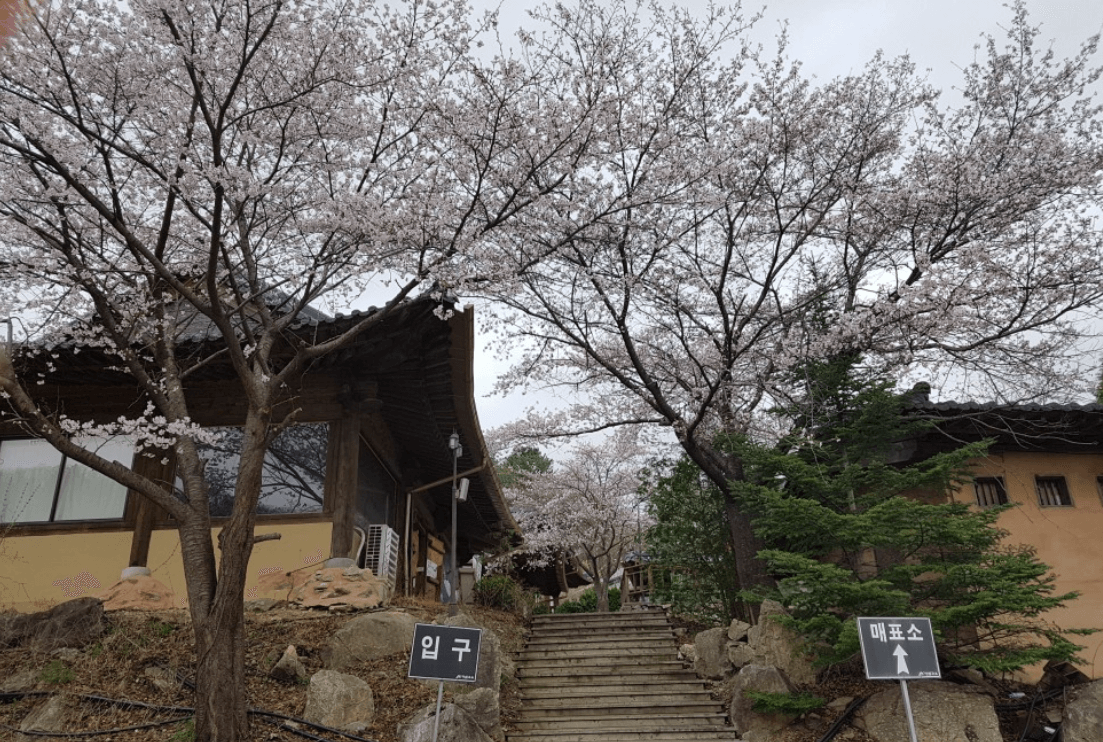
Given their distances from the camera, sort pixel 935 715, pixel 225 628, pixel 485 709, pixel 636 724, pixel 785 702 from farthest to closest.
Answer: pixel 636 724, pixel 485 709, pixel 785 702, pixel 935 715, pixel 225 628

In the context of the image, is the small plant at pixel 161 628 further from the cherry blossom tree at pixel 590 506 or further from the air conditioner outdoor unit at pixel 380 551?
the cherry blossom tree at pixel 590 506

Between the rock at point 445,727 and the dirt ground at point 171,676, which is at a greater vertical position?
the dirt ground at point 171,676

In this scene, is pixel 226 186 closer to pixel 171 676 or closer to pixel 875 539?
pixel 171 676

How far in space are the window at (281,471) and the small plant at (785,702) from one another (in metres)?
5.70

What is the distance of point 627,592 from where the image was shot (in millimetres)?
24438

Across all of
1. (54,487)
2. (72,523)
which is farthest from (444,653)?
(54,487)

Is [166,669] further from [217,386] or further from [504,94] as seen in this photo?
[504,94]

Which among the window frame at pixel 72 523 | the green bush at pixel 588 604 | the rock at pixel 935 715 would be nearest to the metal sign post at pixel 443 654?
the rock at pixel 935 715

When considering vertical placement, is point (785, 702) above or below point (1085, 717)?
above

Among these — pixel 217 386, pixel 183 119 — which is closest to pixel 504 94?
pixel 183 119

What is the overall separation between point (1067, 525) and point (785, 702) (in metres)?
5.11

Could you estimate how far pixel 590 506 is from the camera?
22.8 meters

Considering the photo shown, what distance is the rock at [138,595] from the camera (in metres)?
8.41

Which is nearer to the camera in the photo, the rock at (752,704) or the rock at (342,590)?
the rock at (752,704)
